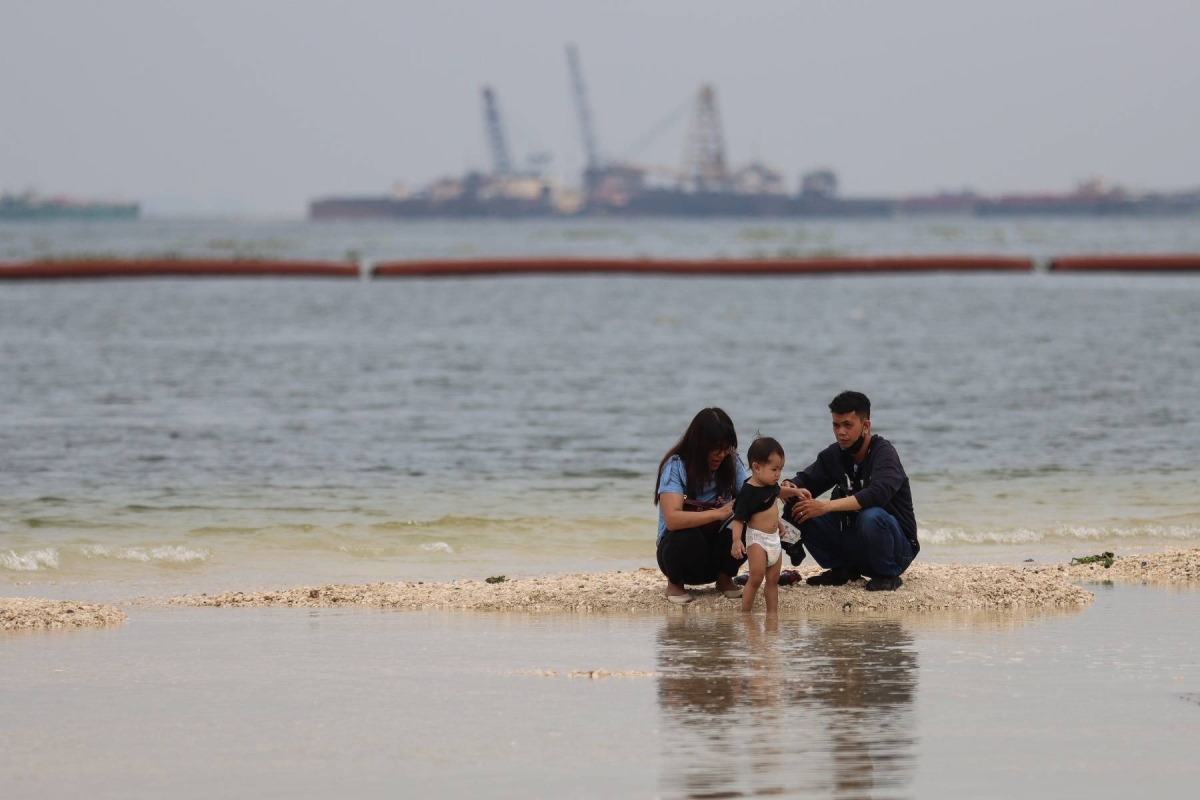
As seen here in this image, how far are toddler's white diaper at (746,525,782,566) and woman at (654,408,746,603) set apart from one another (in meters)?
0.24

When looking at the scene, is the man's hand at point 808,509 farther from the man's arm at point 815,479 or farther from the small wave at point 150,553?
the small wave at point 150,553

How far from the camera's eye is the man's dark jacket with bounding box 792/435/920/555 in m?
8.04

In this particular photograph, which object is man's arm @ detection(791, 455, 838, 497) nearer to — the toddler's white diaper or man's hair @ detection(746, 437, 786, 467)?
the toddler's white diaper

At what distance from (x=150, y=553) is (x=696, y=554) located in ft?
14.4

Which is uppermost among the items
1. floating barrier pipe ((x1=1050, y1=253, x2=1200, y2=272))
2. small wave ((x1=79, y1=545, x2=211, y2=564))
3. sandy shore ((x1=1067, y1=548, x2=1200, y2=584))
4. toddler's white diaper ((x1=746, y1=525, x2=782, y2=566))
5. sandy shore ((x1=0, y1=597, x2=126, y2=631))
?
floating barrier pipe ((x1=1050, y1=253, x2=1200, y2=272))

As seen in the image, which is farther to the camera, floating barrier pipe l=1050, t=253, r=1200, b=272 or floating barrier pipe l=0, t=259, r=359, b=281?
floating barrier pipe l=1050, t=253, r=1200, b=272

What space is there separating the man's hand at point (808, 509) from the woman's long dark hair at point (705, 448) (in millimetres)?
364

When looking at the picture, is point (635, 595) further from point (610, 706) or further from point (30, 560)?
Answer: point (30, 560)

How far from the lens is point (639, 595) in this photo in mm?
8539

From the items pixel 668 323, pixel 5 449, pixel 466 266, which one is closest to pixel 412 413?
pixel 5 449

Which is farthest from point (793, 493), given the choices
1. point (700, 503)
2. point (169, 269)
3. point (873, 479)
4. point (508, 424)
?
point (169, 269)

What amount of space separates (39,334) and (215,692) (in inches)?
1207

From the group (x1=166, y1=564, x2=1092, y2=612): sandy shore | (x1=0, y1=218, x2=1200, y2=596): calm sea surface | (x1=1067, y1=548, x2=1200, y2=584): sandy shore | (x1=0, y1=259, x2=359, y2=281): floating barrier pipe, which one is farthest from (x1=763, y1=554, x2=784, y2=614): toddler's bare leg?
(x1=0, y1=259, x2=359, y2=281): floating barrier pipe

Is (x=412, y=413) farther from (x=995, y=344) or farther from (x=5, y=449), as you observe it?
(x=995, y=344)
